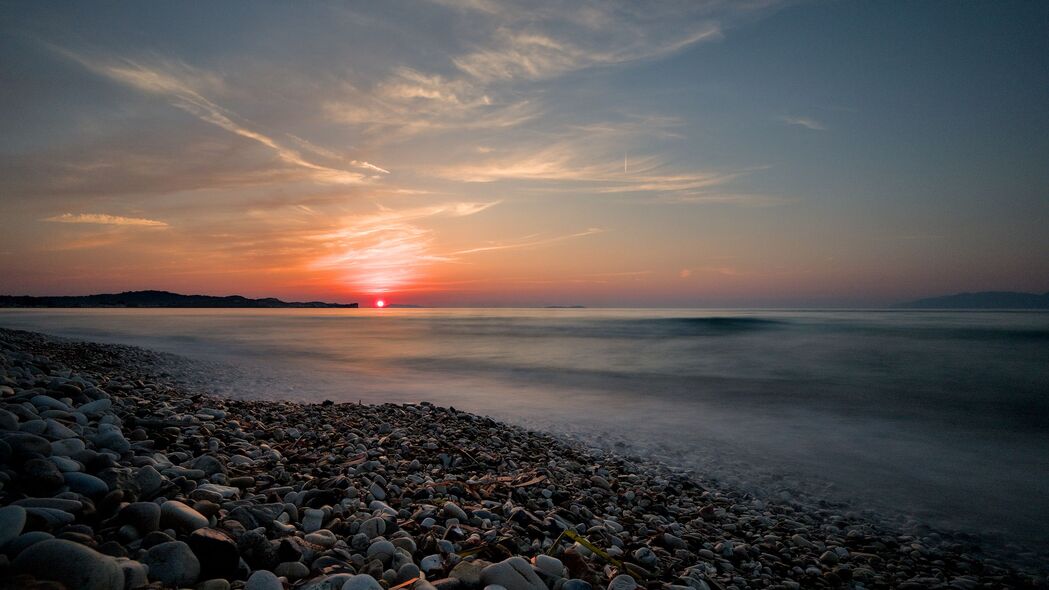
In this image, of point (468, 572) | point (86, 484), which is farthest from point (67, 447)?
point (468, 572)

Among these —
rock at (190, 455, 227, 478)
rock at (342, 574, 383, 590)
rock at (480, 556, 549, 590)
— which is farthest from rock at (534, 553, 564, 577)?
rock at (190, 455, 227, 478)

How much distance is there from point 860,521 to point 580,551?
3.69m

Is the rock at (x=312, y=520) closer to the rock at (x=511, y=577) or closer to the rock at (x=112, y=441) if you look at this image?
the rock at (x=511, y=577)

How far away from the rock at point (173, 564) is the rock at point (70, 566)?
184mm

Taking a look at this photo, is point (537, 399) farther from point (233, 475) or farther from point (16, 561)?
point (16, 561)

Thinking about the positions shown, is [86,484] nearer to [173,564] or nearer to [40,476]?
[40,476]

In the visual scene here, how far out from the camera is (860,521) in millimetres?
4793

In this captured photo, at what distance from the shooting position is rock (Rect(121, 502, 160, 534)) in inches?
84.9

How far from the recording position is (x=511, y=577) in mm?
2254

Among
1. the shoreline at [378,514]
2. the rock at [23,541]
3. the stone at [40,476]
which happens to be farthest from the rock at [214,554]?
the stone at [40,476]

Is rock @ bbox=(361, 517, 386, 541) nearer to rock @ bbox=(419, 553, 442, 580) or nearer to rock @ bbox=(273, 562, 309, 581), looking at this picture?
rock @ bbox=(419, 553, 442, 580)

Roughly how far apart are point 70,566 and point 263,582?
2.07ft

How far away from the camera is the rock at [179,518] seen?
7.36 ft

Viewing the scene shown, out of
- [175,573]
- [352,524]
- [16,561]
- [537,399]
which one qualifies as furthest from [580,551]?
[537,399]
